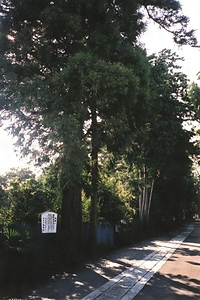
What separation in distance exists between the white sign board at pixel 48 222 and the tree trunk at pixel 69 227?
4.85 feet

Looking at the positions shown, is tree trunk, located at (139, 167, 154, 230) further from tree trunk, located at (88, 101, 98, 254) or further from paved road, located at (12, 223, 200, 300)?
paved road, located at (12, 223, 200, 300)

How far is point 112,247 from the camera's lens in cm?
1880

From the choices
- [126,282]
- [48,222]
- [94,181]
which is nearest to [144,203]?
[94,181]

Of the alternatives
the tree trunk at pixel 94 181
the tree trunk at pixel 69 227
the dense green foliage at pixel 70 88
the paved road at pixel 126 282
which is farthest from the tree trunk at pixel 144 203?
the tree trunk at pixel 69 227

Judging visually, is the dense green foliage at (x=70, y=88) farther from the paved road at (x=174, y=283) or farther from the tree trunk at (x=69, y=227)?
the paved road at (x=174, y=283)

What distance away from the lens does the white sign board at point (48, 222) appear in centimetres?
1055

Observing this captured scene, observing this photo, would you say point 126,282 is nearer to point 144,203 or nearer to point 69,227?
point 69,227

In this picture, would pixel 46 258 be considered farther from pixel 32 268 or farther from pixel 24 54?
pixel 24 54

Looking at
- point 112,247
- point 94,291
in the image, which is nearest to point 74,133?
point 94,291

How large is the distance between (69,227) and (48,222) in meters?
1.78

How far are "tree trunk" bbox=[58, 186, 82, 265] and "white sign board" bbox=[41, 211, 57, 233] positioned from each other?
58.2 inches

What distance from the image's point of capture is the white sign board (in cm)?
1055

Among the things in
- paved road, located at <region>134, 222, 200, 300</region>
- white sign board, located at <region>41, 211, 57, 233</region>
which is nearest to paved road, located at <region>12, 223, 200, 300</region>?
paved road, located at <region>134, 222, 200, 300</region>

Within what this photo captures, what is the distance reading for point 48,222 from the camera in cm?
1066
